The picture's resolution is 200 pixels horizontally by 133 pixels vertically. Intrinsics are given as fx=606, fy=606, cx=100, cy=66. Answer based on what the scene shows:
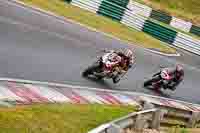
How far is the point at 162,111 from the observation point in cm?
1444

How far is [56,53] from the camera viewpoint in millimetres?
19250

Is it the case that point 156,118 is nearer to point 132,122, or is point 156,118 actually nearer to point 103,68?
point 132,122

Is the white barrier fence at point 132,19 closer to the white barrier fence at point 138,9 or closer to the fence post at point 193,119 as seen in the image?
the white barrier fence at point 138,9

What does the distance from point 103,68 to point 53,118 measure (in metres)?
6.05

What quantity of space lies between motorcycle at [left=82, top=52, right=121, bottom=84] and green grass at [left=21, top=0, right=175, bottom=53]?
1150 cm

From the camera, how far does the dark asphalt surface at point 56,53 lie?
16.1 meters

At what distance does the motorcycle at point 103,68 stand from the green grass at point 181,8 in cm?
3211

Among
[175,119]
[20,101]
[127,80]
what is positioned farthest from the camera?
[127,80]

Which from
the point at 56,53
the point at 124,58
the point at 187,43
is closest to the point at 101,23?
the point at 187,43

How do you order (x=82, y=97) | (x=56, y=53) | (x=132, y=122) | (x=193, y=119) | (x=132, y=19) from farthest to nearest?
(x=132, y=19)
(x=56, y=53)
(x=193, y=119)
(x=82, y=97)
(x=132, y=122)

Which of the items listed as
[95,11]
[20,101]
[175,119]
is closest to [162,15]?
[95,11]

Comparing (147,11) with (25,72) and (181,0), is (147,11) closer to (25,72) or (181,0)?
(181,0)

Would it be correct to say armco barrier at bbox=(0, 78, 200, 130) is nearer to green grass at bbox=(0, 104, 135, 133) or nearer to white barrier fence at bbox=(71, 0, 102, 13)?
green grass at bbox=(0, 104, 135, 133)

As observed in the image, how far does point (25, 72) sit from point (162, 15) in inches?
1070
